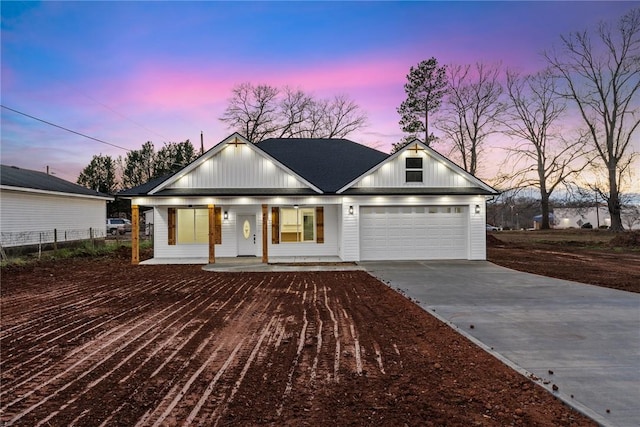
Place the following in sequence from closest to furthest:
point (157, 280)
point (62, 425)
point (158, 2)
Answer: point (62, 425), point (157, 280), point (158, 2)

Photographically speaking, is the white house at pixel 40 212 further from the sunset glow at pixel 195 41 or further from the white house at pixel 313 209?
the white house at pixel 313 209

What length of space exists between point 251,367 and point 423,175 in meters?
12.6

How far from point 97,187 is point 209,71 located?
47.2m

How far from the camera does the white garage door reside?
15.3 m

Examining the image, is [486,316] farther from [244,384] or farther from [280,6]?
[280,6]

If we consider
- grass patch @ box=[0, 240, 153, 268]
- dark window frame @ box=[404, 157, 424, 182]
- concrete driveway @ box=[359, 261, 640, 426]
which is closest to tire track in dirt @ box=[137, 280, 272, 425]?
concrete driveway @ box=[359, 261, 640, 426]

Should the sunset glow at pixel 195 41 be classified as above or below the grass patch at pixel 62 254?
above

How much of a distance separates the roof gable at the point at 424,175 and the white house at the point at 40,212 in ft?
53.7

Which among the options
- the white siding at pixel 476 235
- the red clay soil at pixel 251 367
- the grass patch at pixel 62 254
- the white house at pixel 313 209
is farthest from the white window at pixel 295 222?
the grass patch at pixel 62 254

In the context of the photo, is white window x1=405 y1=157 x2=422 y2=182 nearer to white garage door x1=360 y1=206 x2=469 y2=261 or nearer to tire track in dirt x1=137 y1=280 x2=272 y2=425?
white garage door x1=360 y1=206 x2=469 y2=261

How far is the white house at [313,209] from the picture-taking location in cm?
1463

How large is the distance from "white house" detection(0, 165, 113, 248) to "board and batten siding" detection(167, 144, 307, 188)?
9.61 m

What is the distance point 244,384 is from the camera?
3.77 metres

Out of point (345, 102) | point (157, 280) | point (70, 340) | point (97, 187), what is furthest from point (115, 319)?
point (97, 187)
